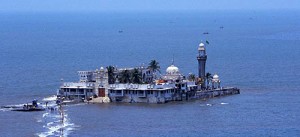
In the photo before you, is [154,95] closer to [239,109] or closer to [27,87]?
[239,109]

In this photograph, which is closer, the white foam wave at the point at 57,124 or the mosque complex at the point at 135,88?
the white foam wave at the point at 57,124

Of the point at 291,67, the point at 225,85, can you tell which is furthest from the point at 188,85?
the point at 291,67

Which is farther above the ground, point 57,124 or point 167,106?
point 167,106

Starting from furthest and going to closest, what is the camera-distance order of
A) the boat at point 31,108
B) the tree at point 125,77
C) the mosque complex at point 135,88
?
the tree at point 125,77 < the mosque complex at point 135,88 < the boat at point 31,108

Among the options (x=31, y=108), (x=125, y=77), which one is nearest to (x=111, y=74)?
(x=125, y=77)

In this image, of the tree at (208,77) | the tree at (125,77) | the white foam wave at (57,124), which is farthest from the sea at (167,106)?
the tree at (125,77)

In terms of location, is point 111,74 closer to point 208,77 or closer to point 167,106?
point 167,106

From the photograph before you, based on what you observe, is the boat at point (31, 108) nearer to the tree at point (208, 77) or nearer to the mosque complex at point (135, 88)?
the mosque complex at point (135, 88)

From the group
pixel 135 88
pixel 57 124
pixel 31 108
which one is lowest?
pixel 57 124

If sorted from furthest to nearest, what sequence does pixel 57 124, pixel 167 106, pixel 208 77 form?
pixel 208 77 < pixel 167 106 < pixel 57 124
